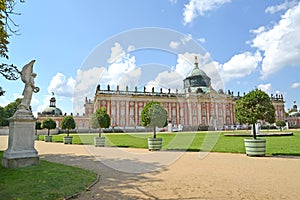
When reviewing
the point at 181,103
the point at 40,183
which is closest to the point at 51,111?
the point at 181,103

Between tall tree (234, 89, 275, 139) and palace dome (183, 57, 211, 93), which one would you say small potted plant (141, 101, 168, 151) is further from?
palace dome (183, 57, 211, 93)

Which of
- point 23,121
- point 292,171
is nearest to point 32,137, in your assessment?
point 23,121

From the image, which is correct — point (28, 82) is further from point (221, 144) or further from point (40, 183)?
point (221, 144)

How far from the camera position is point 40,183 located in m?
5.33

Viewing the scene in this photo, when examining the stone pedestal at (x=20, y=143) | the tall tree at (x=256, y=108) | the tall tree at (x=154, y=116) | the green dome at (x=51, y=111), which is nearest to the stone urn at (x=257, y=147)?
the tall tree at (x=256, y=108)

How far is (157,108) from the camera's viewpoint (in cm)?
1360

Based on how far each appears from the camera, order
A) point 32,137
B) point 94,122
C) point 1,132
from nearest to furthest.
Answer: point 32,137 → point 94,122 → point 1,132

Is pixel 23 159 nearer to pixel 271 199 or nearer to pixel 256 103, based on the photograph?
pixel 271 199

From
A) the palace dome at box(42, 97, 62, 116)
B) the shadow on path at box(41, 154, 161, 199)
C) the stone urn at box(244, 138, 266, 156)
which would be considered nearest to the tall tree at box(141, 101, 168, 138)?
the stone urn at box(244, 138, 266, 156)

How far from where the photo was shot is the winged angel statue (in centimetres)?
837

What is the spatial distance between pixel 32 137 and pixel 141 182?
4712mm

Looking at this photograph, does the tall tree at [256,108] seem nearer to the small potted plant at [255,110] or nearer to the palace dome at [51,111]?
the small potted plant at [255,110]

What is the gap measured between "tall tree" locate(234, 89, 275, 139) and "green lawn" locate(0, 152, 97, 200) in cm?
769

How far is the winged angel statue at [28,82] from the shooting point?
8367 mm
